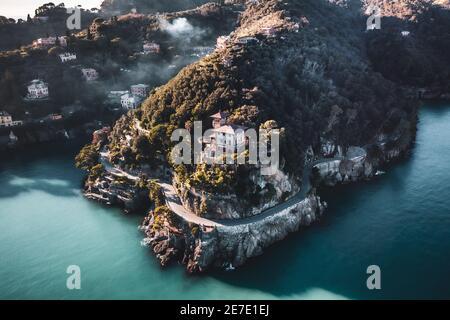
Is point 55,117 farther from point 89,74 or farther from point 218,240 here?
point 218,240

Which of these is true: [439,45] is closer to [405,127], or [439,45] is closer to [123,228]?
[405,127]

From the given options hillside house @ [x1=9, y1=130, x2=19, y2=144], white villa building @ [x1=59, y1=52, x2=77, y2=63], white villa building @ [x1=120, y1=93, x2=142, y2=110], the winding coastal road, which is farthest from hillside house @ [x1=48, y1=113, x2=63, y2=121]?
the winding coastal road

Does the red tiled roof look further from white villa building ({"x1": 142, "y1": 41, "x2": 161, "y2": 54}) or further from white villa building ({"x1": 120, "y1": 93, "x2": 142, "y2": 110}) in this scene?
white villa building ({"x1": 142, "y1": 41, "x2": 161, "y2": 54})

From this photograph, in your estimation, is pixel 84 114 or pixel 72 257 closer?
pixel 72 257

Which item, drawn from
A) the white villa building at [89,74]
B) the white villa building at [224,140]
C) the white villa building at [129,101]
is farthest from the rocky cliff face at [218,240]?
the white villa building at [89,74]

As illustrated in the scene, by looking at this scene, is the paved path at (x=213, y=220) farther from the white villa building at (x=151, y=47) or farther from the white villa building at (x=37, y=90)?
the white villa building at (x=151, y=47)
